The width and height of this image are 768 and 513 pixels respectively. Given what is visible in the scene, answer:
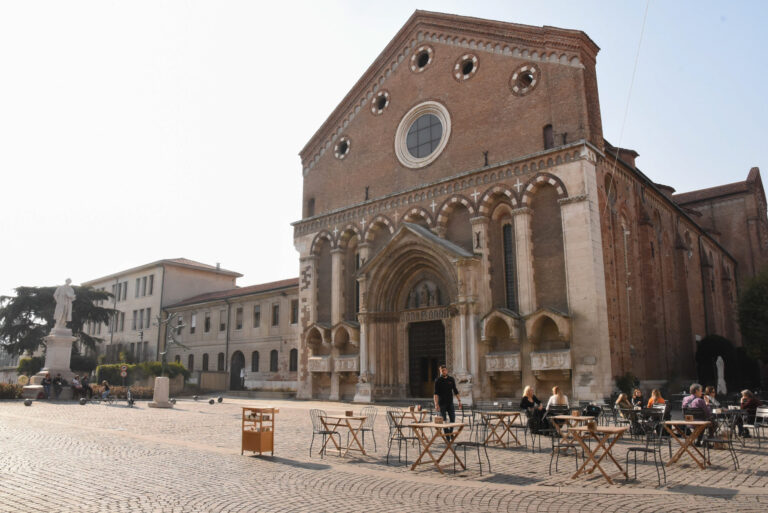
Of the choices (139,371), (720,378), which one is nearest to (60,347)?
(139,371)

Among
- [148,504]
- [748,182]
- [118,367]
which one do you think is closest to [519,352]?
[148,504]

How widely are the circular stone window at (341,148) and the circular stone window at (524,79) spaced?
9639 millimetres

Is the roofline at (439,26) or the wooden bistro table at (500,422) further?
the roofline at (439,26)

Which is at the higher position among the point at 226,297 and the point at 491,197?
the point at 491,197

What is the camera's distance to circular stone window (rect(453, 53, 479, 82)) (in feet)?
86.5

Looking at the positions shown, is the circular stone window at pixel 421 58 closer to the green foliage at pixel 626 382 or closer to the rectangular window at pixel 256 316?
the green foliage at pixel 626 382

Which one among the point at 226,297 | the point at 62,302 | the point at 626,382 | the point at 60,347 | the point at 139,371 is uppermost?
the point at 226,297

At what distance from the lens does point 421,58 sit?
28.6m

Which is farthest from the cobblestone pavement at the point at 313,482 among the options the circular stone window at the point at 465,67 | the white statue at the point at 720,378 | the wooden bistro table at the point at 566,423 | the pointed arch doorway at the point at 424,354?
the circular stone window at the point at 465,67

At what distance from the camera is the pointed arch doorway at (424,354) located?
25.9m

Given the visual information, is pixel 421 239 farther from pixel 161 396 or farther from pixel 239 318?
pixel 239 318

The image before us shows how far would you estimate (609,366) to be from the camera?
2048 centimetres

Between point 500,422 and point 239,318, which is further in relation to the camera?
point 239,318

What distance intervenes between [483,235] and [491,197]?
1568mm
